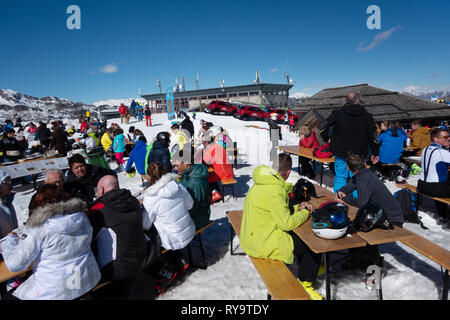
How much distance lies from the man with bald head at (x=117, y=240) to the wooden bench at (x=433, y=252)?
9.38ft

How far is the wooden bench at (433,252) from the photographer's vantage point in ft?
7.89

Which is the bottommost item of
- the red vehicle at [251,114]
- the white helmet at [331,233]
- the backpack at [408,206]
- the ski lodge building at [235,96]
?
the backpack at [408,206]

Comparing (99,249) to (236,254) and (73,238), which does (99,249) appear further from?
(236,254)

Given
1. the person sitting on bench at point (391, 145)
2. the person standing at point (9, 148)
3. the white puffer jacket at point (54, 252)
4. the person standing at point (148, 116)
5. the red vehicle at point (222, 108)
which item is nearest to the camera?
the white puffer jacket at point (54, 252)

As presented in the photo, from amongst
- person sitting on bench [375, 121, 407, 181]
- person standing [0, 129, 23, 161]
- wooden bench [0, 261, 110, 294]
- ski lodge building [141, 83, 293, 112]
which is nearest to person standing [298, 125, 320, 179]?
person sitting on bench [375, 121, 407, 181]

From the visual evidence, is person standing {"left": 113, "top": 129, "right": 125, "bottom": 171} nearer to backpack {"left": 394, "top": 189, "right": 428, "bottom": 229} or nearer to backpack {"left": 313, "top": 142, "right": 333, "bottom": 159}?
backpack {"left": 313, "top": 142, "right": 333, "bottom": 159}

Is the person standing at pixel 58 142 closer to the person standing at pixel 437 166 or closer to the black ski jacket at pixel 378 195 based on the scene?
the black ski jacket at pixel 378 195

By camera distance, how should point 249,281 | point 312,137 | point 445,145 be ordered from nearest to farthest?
point 249,281
point 445,145
point 312,137

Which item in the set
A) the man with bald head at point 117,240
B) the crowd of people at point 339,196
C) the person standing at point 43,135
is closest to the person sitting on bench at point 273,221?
the crowd of people at point 339,196

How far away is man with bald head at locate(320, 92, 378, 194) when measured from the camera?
4605 mm

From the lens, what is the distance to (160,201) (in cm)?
288

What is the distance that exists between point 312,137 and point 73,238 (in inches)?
300

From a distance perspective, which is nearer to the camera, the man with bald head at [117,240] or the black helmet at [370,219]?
the man with bald head at [117,240]
